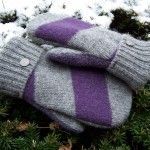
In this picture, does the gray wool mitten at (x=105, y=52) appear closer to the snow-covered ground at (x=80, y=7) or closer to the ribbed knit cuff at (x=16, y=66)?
the ribbed knit cuff at (x=16, y=66)

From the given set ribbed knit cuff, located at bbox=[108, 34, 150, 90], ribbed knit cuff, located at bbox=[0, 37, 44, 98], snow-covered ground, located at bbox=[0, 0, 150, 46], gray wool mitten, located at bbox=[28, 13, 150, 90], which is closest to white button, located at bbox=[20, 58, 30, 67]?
ribbed knit cuff, located at bbox=[0, 37, 44, 98]

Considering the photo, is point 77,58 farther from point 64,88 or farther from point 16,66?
point 16,66

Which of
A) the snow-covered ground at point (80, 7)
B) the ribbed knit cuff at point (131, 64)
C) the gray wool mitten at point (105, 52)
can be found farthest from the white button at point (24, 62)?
the snow-covered ground at point (80, 7)

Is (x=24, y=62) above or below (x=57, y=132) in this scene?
above

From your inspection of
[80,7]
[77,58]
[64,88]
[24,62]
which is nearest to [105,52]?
[77,58]

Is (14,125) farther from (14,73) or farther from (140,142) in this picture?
(140,142)

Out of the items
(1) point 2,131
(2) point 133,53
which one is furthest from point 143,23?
(1) point 2,131
